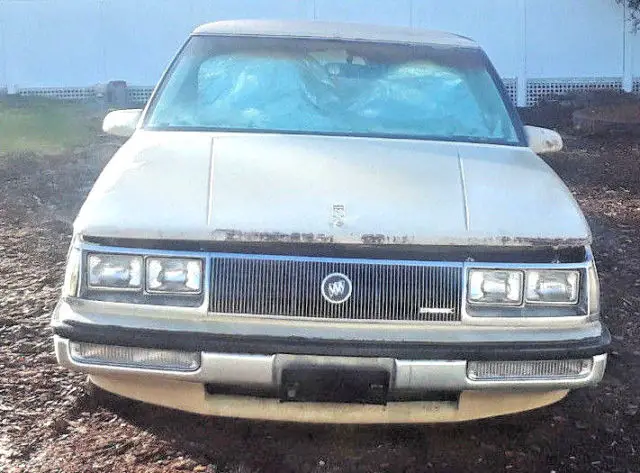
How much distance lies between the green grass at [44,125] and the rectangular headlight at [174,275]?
21.0 ft

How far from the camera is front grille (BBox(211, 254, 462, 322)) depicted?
8.63 feet

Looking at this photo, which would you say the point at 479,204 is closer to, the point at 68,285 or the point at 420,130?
the point at 420,130

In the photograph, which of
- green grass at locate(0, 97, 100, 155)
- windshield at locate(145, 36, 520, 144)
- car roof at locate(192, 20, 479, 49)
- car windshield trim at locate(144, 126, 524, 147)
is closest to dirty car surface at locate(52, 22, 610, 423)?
car windshield trim at locate(144, 126, 524, 147)

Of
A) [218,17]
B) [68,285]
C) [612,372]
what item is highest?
[218,17]

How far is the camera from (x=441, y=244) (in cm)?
266

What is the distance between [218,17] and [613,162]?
6.20 meters

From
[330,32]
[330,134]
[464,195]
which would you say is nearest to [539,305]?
[464,195]

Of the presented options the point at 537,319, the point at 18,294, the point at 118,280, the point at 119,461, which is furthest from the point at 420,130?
the point at 18,294

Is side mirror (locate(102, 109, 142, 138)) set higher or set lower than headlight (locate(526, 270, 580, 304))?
higher

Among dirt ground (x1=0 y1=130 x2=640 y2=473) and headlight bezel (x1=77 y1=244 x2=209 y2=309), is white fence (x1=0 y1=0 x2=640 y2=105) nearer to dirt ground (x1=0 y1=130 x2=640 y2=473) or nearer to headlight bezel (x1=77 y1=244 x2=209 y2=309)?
dirt ground (x1=0 y1=130 x2=640 y2=473)

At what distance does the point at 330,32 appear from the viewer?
4172 mm

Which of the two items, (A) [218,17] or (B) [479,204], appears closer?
(B) [479,204]

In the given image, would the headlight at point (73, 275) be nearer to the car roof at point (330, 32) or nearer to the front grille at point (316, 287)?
the front grille at point (316, 287)

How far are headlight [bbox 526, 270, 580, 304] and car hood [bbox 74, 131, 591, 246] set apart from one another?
12cm
